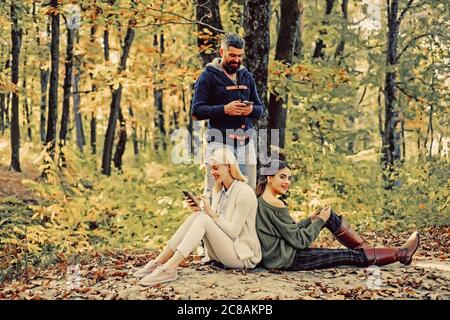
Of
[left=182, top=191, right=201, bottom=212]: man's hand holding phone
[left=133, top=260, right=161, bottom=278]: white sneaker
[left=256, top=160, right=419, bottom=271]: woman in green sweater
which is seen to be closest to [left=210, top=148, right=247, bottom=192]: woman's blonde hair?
[left=256, top=160, right=419, bottom=271]: woman in green sweater

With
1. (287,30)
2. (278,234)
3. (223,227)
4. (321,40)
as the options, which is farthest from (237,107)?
(321,40)

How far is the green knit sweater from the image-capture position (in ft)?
21.1

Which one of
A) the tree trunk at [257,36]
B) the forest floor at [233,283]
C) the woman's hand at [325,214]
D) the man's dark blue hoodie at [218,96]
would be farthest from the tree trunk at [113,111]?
the woman's hand at [325,214]

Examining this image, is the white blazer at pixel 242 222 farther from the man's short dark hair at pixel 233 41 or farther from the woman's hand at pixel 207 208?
the man's short dark hair at pixel 233 41

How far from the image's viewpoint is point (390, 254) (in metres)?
6.73

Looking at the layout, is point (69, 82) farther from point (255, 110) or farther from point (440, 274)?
point (440, 274)

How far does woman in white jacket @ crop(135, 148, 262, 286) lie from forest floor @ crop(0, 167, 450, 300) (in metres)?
0.14

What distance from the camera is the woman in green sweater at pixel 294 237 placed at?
21.1ft

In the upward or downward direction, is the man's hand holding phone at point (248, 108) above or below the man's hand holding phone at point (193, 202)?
above

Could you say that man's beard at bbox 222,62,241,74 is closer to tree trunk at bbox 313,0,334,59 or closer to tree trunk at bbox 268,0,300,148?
tree trunk at bbox 268,0,300,148

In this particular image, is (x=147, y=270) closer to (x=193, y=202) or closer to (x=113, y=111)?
(x=193, y=202)

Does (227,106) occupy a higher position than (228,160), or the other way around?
(227,106)

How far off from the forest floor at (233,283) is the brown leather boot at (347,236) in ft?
0.95

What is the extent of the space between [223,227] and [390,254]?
205 centimetres
